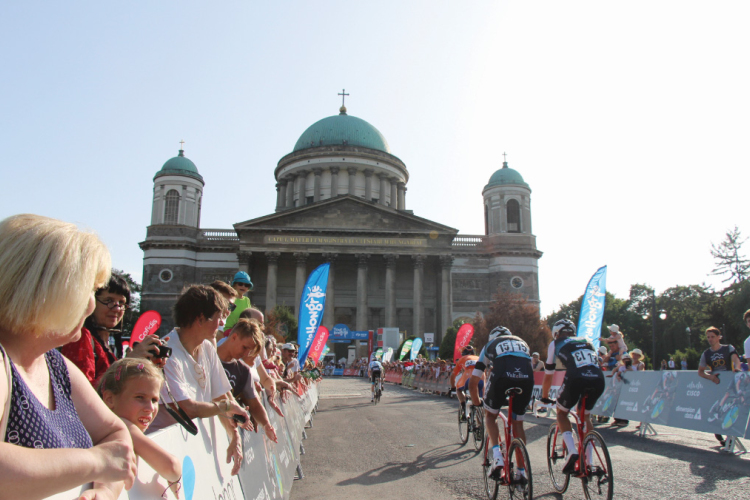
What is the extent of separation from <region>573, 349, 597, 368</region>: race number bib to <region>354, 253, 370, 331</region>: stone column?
137 ft

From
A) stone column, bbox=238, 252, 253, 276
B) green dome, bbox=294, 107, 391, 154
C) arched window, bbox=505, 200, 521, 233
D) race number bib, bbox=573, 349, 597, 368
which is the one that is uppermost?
green dome, bbox=294, 107, 391, 154

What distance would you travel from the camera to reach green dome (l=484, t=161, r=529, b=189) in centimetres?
5850

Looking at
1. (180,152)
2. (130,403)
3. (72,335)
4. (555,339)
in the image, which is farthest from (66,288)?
(180,152)

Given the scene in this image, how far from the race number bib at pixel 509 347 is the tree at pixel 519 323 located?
35.7 meters

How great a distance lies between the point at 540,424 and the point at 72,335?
1249cm

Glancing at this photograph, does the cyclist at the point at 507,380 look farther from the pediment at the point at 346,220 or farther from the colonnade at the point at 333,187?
the colonnade at the point at 333,187

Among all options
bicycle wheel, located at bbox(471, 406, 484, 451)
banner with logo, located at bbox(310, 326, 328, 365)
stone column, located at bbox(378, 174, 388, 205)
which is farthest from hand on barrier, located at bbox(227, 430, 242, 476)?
stone column, located at bbox(378, 174, 388, 205)

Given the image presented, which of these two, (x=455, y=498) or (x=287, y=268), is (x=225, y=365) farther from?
(x=287, y=268)

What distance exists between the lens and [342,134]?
66750mm

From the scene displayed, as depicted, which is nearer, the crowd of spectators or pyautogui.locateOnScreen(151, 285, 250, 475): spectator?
the crowd of spectators

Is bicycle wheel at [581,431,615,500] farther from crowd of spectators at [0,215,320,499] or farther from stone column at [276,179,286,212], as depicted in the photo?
stone column at [276,179,286,212]

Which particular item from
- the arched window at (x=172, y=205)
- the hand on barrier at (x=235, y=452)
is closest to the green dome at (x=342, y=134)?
the arched window at (x=172, y=205)

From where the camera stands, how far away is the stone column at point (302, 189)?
6353 cm

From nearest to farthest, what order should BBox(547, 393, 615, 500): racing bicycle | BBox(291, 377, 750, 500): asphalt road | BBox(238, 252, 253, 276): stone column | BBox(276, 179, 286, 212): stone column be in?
BBox(547, 393, 615, 500): racing bicycle → BBox(291, 377, 750, 500): asphalt road → BBox(238, 252, 253, 276): stone column → BBox(276, 179, 286, 212): stone column
